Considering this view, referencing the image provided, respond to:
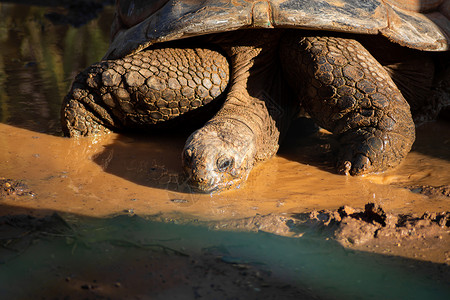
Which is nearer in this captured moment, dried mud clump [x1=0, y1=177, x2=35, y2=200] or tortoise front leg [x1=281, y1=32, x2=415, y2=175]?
dried mud clump [x1=0, y1=177, x2=35, y2=200]

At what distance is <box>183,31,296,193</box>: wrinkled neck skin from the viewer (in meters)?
3.26

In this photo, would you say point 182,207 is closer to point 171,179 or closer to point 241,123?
point 171,179

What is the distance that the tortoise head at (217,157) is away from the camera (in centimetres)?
322

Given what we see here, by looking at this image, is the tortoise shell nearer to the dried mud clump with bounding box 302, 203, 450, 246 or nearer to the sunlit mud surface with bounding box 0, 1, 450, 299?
the sunlit mud surface with bounding box 0, 1, 450, 299

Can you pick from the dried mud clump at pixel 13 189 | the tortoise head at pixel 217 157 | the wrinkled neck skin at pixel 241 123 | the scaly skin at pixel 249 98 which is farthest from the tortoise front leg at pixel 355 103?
the dried mud clump at pixel 13 189

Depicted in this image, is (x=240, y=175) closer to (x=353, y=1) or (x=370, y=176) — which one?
(x=370, y=176)

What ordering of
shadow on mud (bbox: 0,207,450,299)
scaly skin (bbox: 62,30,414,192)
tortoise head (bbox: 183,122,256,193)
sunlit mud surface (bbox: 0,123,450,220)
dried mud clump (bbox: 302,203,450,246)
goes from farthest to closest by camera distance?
scaly skin (bbox: 62,30,414,192), tortoise head (bbox: 183,122,256,193), sunlit mud surface (bbox: 0,123,450,220), dried mud clump (bbox: 302,203,450,246), shadow on mud (bbox: 0,207,450,299)

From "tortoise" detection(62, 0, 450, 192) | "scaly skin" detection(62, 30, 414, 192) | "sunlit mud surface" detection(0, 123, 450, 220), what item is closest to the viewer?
"sunlit mud surface" detection(0, 123, 450, 220)

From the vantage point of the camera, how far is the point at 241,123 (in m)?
3.62

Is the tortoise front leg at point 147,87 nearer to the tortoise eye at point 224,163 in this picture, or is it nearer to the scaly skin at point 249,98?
the scaly skin at point 249,98

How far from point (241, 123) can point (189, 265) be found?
1.54m

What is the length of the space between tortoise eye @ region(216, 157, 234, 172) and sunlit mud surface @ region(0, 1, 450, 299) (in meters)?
0.17

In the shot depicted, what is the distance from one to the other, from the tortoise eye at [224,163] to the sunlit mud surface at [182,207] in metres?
0.17

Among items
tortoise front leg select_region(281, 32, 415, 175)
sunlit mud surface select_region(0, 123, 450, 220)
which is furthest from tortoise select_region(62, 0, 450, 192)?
sunlit mud surface select_region(0, 123, 450, 220)
